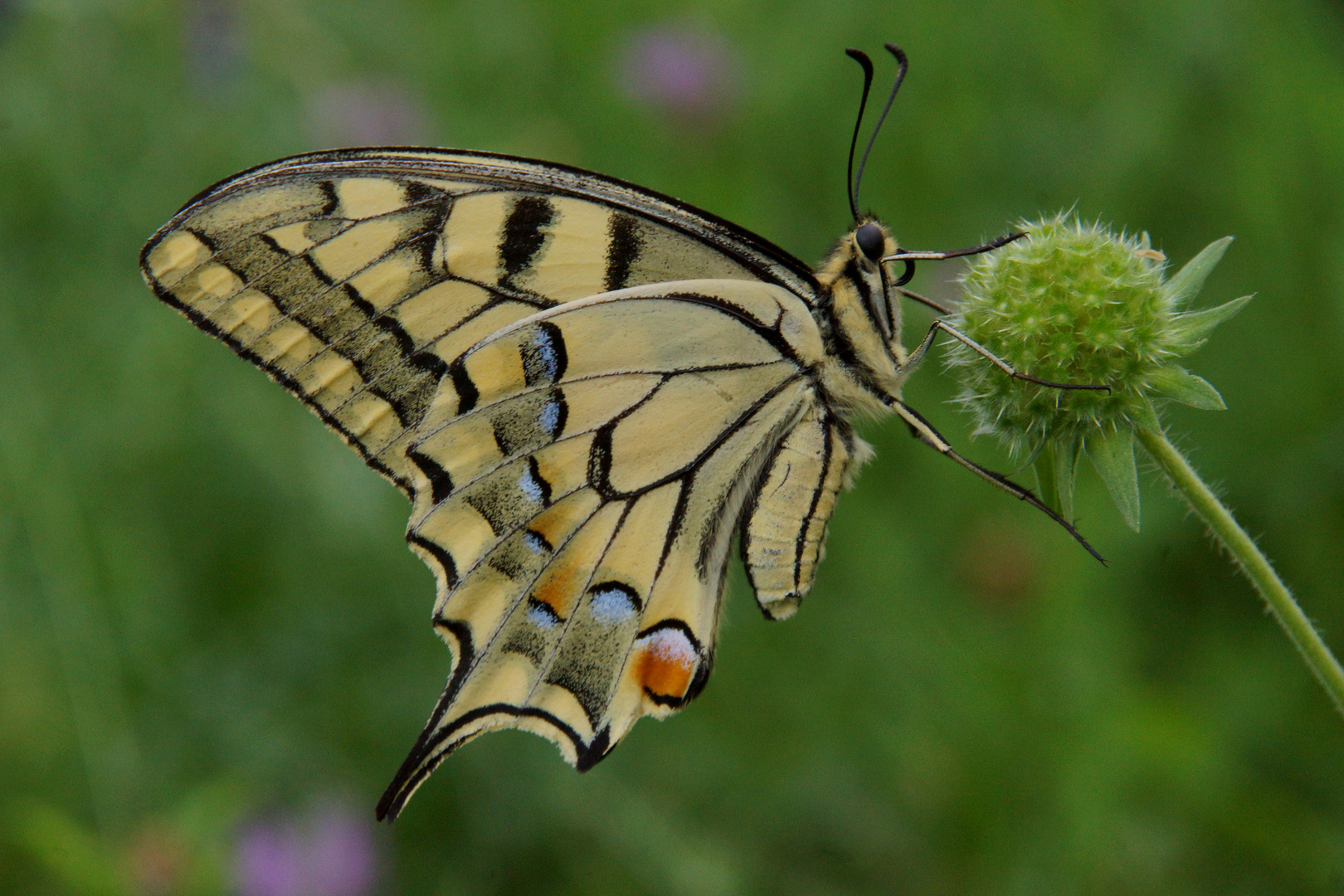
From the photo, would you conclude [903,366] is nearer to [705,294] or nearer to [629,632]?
[705,294]

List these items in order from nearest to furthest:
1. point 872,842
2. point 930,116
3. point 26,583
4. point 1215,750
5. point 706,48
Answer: point 1215,750, point 872,842, point 26,583, point 930,116, point 706,48

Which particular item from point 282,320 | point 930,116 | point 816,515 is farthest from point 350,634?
point 930,116

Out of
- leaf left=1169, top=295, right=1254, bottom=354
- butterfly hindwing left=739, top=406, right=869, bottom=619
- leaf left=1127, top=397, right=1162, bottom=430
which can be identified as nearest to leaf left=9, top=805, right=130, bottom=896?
butterfly hindwing left=739, top=406, right=869, bottom=619

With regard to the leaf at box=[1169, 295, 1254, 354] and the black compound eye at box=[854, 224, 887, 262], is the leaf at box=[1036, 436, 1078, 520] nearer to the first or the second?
the leaf at box=[1169, 295, 1254, 354]

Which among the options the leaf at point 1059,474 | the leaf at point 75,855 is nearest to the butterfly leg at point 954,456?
the leaf at point 1059,474

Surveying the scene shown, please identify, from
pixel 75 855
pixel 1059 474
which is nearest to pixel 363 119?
pixel 75 855

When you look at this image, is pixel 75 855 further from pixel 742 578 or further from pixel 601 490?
pixel 742 578
